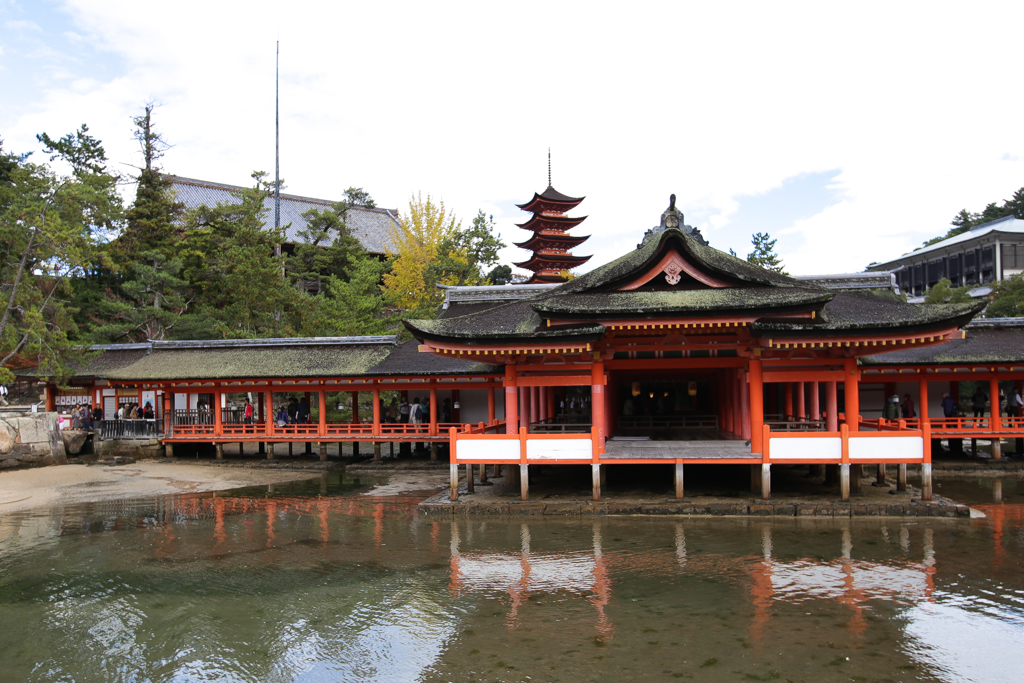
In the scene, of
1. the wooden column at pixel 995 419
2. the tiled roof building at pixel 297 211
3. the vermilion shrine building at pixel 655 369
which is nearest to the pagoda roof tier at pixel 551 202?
the tiled roof building at pixel 297 211

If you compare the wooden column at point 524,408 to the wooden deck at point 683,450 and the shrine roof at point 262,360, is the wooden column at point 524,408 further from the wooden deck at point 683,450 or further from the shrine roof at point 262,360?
the shrine roof at point 262,360

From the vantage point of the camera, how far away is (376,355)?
2647 cm

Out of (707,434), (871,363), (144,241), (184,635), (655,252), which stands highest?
(144,241)

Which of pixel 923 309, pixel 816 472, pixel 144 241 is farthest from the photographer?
pixel 144 241

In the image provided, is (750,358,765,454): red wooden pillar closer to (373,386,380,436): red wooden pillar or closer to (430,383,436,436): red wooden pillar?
(430,383,436,436): red wooden pillar

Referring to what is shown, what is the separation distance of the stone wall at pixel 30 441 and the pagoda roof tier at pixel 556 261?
92.7ft

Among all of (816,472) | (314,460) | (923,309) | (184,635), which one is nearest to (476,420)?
(314,460)

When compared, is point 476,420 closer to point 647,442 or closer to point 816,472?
point 647,442

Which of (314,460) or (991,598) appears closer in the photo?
(991,598)

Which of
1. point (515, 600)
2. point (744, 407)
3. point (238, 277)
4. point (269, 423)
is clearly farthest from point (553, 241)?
point (515, 600)

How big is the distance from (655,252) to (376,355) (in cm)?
1316

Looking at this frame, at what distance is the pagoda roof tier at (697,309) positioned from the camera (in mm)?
15773

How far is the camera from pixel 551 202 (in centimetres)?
4456

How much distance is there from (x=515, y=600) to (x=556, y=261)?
3555cm
